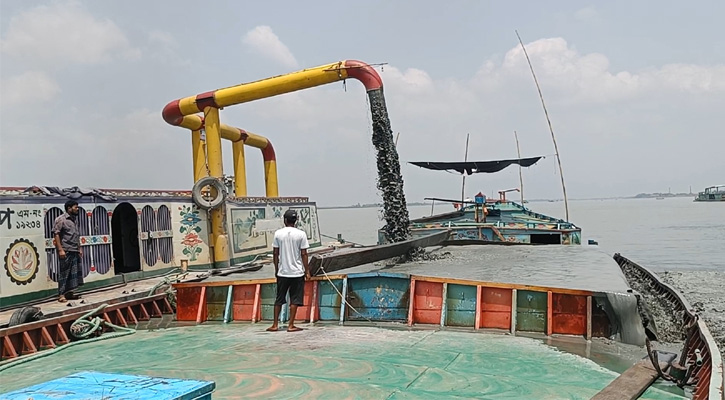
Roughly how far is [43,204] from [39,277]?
1298mm

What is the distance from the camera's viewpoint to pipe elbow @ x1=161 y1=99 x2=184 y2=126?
1588cm

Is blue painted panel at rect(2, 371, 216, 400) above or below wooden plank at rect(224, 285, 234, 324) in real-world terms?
above

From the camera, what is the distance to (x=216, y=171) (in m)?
15.4

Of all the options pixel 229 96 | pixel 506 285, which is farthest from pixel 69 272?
pixel 506 285

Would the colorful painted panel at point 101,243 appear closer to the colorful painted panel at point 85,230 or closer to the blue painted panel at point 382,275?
the colorful painted panel at point 85,230

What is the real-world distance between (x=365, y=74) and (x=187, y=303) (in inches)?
274

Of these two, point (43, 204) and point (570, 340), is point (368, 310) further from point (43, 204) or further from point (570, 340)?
point (43, 204)

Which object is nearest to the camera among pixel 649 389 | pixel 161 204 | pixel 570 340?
pixel 649 389

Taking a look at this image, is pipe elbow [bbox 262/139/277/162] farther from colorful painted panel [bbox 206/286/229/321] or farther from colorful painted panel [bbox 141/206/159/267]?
colorful painted panel [bbox 206/286/229/321]

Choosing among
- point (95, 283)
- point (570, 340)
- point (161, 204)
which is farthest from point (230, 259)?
point (570, 340)

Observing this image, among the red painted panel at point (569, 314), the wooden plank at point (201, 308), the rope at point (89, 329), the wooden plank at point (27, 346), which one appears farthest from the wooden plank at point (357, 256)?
the wooden plank at point (27, 346)

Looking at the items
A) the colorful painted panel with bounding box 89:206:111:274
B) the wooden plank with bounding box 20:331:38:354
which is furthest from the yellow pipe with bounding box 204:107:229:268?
the wooden plank with bounding box 20:331:38:354

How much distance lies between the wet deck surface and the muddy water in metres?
0.97

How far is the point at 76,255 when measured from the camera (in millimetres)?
9906
